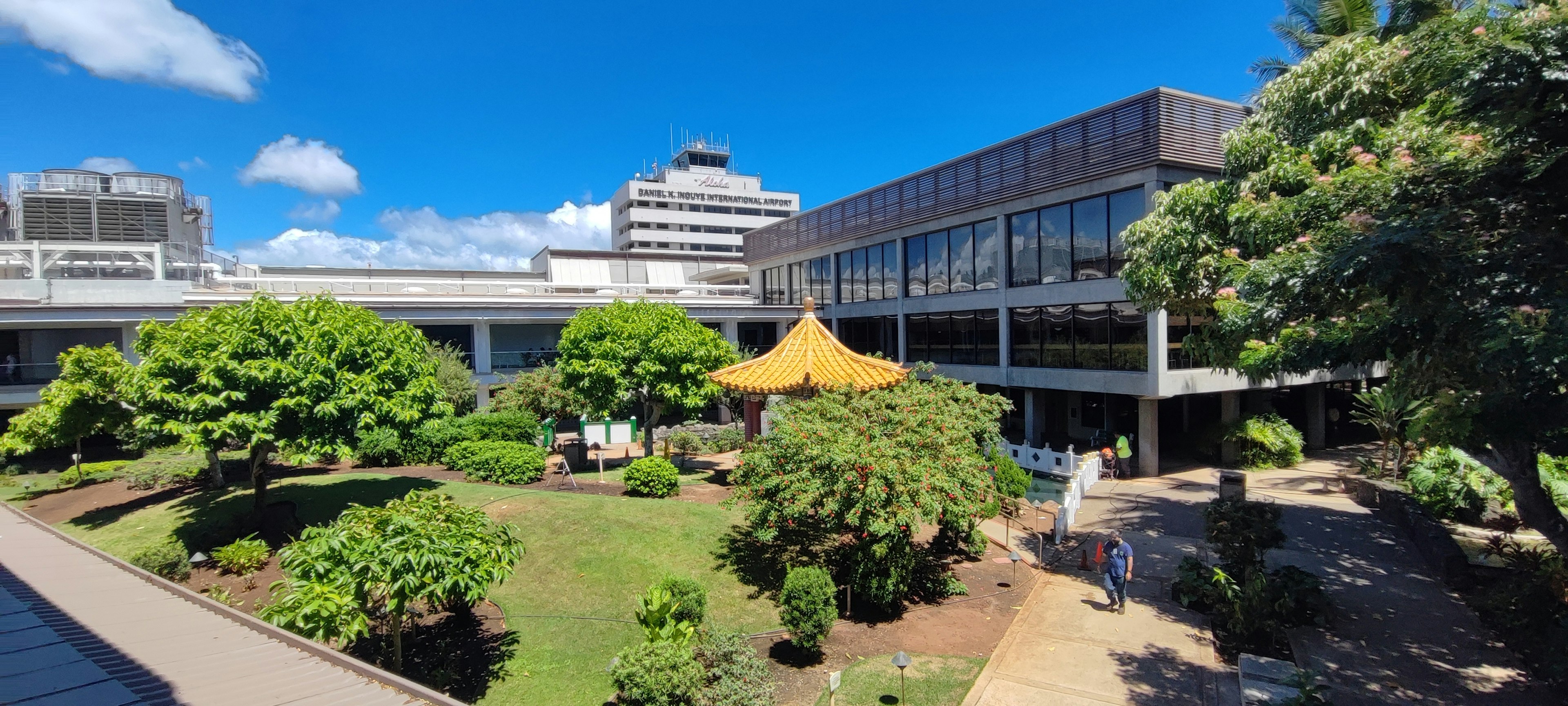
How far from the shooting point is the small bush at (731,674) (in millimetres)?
8148

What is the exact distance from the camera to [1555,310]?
256 inches

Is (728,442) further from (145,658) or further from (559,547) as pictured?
(145,658)

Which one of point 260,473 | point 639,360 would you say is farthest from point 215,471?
point 639,360

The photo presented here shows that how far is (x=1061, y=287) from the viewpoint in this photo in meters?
23.0

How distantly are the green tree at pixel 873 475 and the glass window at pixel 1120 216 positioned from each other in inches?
424

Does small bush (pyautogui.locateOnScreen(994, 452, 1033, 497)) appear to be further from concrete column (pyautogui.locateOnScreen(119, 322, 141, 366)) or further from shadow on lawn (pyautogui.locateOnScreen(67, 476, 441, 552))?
concrete column (pyautogui.locateOnScreen(119, 322, 141, 366))

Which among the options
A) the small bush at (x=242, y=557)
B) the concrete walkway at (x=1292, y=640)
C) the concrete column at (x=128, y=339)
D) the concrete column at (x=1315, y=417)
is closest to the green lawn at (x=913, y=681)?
the concrete walkway at (x=1292, y=640)

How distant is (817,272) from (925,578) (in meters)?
26.1

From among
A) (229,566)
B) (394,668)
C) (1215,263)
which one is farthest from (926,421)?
(229,566)

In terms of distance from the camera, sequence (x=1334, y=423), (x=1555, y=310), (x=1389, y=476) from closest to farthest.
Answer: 1. (x=1555, y=310)
2. (x=1389, y=476)
3. (x=1334, y=423)

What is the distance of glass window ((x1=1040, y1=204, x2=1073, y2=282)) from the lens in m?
22.8

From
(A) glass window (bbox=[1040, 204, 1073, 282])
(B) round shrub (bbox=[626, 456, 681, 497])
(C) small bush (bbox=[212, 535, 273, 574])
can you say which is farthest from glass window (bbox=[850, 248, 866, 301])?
(C) small bush (bbox=[212, 535, 273, 574])

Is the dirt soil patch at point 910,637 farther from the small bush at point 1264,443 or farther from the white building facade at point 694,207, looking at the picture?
the white building facade at point 694,207

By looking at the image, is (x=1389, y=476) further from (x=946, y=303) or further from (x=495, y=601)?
(x=495, y=601)
